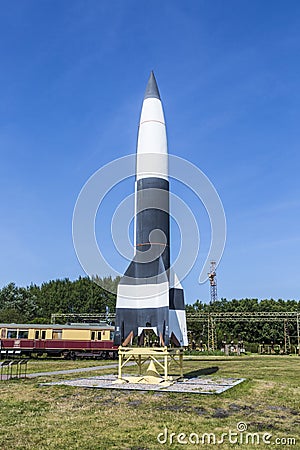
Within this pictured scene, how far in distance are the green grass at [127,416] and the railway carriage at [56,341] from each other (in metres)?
19.0

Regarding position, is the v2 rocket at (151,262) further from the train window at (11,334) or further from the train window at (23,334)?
the train window at (11,334)

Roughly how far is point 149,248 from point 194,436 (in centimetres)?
952

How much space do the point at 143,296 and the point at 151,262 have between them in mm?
1280

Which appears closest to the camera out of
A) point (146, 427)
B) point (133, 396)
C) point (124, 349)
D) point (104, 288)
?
point (146, 427)

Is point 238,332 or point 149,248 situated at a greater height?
point 149,248

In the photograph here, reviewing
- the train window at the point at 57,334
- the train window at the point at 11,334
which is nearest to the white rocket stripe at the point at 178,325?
the train window at the point at 57,334

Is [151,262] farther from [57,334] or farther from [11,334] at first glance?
[11,334]

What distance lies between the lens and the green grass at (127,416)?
7.92m

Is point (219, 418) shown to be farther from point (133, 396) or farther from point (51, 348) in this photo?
point (51, 348)

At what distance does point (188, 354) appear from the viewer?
4422 cm

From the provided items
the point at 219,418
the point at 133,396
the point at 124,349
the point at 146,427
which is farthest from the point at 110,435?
the point at 124,349

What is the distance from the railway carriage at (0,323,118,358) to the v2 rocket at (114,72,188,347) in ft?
54.5

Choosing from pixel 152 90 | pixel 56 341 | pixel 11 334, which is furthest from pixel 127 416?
pixel 11 334

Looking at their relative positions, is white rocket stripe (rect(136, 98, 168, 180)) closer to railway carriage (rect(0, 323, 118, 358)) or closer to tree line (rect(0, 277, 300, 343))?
railway carriage (rect(0, 323, 118, 358))
